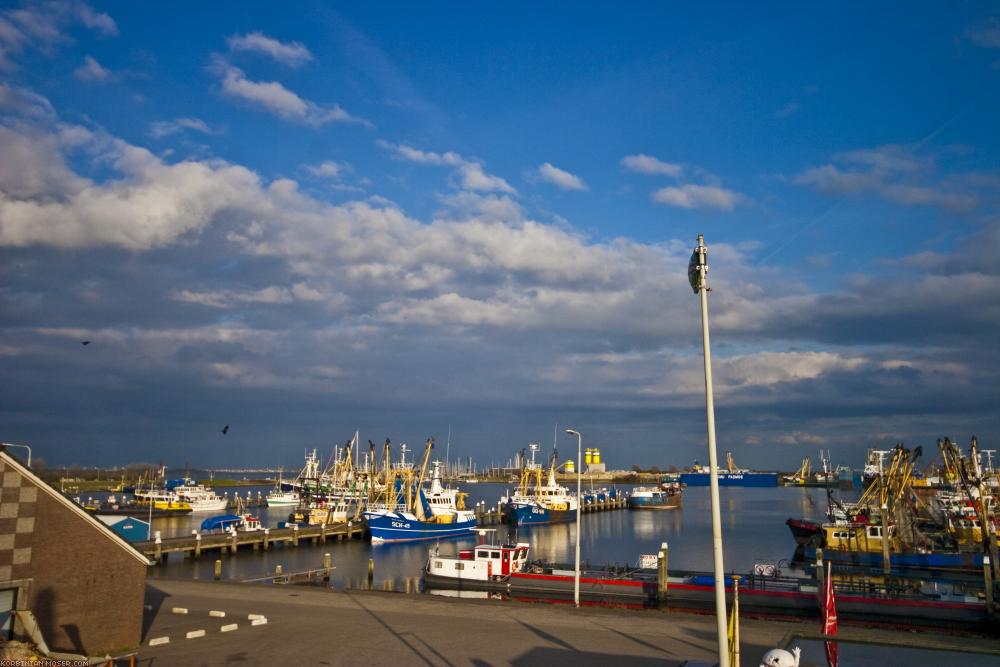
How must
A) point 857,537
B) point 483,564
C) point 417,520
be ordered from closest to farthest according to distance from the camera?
point 483,564
point 857,537
point 417,520

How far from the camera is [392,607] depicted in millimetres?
30609

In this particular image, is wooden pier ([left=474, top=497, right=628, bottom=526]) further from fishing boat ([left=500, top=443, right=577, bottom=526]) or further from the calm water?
the calm water

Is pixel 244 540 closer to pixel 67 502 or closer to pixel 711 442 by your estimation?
pixel 67 502

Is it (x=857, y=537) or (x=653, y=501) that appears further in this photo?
(x=653, y=501)

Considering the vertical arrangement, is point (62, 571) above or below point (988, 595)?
above

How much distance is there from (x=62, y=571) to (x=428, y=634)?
38.0ft

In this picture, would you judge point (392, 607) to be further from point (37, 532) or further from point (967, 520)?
point (967, 520)

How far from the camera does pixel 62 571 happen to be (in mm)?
20391

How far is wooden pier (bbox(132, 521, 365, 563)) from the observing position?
6169cm

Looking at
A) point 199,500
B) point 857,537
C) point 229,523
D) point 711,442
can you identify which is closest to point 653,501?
point 199,500

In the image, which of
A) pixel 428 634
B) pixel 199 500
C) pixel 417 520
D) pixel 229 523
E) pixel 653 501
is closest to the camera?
pixel 428 634

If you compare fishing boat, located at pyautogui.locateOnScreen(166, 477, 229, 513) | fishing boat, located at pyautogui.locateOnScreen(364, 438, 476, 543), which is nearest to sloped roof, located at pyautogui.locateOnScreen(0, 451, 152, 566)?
fishing boat, located at pyautogui.locateOnScreen(364, 438, 476, 543)

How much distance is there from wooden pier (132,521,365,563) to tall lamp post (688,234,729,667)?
5351cm

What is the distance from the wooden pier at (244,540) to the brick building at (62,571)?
37397mm
